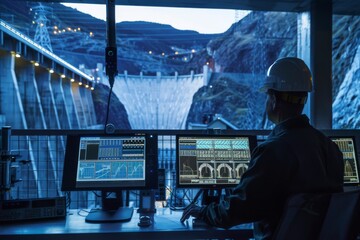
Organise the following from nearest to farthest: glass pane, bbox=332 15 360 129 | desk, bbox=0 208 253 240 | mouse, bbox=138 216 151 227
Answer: desk, bbox=0 208 253 240 < mouse, bbox=138 216 151 227 < glass pane, bbox=332 15 360 129

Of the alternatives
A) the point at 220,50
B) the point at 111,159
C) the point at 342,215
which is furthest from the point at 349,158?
the point at 220,50

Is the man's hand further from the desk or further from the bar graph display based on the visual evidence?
the bar graph display

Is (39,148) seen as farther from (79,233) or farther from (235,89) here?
(235,89)

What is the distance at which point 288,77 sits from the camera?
4.11 ft

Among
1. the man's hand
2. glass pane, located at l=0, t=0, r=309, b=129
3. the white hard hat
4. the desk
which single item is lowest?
the desk

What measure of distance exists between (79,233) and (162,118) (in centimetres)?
268

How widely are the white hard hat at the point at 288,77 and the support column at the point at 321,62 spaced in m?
1.47

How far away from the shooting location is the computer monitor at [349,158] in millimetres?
1931

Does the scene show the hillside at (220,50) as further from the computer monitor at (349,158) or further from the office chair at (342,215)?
the office chair at (342,215)

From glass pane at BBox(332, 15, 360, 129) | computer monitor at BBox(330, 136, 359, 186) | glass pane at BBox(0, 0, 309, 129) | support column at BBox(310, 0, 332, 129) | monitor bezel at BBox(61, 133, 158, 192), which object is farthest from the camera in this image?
glass pane at BBox(332, 15, 360, 129)

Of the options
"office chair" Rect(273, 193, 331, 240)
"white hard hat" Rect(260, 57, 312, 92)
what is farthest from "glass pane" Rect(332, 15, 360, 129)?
"office chair" Rect(273, 193, 331, 240)

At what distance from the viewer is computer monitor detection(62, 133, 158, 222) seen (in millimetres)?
1649

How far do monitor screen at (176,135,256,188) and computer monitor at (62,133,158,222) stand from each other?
0.56 ft

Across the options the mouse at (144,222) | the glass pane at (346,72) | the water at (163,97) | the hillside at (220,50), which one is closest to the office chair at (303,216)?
the mouse at (144,222)
